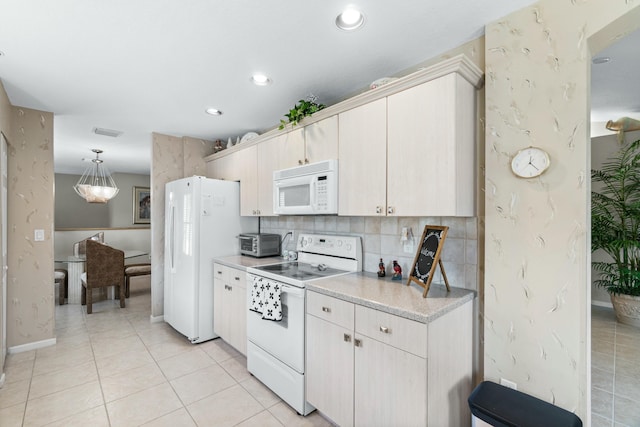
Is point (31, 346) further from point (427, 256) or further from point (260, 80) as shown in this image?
point (427, 256)

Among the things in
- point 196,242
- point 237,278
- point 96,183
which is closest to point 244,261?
point 237,278

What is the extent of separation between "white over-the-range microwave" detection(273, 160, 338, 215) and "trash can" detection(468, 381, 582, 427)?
1.47m

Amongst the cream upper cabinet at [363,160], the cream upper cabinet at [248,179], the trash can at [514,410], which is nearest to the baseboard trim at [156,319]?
the cream upper cabinet at [248,179]

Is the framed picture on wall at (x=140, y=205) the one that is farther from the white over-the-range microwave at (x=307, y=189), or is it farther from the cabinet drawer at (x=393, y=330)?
the cabinet drawer at (x=393, y=330)

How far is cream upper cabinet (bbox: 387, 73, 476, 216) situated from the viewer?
170 cm

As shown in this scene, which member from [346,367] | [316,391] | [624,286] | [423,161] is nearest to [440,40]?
[423,161]

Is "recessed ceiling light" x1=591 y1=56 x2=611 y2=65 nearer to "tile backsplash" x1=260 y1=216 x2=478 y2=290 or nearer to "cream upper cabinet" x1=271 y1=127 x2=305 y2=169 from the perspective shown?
"tile backsplash" x1=260 y1=216 x2=478 y2=290

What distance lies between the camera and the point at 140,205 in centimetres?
761

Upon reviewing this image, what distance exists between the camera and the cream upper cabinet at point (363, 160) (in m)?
2.04

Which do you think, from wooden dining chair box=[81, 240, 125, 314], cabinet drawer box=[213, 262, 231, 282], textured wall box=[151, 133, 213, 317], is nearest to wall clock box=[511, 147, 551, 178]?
cabinet drawer box=[213, 262, 231, 282]

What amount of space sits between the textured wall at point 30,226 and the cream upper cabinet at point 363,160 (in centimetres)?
321

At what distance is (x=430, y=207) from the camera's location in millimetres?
1782

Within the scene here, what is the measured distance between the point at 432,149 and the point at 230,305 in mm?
2380

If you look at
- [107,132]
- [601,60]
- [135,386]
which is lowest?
[135,386]
